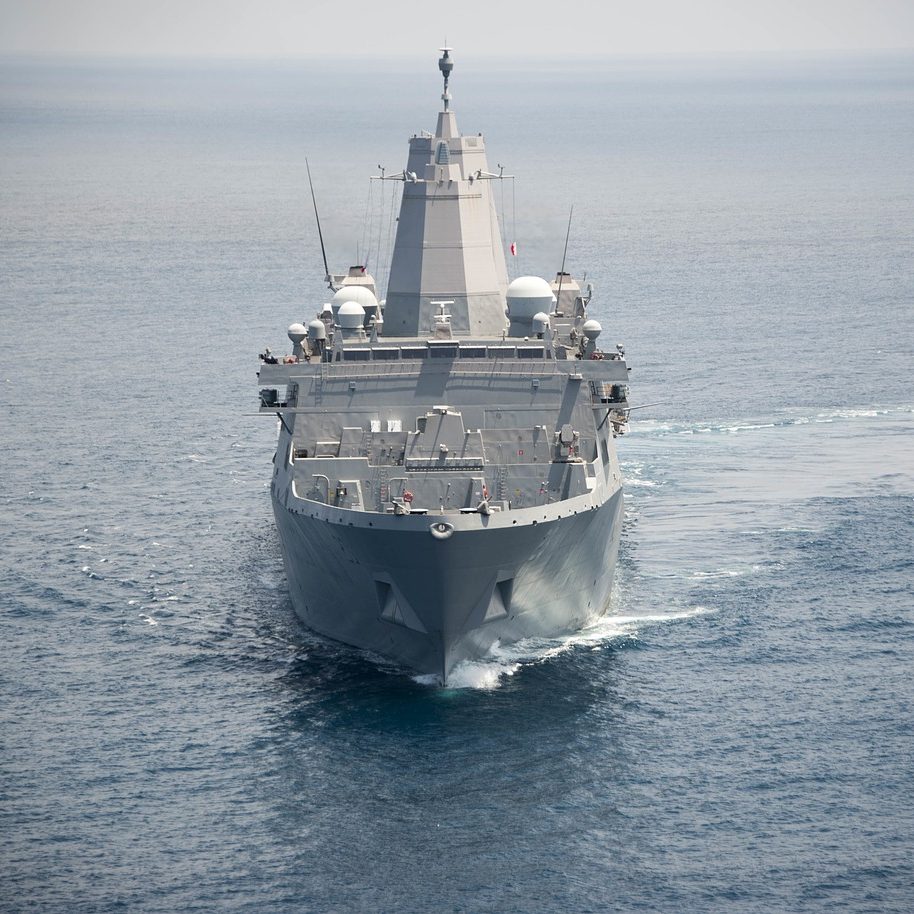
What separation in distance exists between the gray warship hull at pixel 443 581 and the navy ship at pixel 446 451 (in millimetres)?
41

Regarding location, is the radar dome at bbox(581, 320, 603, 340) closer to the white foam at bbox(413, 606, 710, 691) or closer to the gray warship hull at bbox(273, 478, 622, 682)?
the gray warship hull at bbox(273, 478, 622, 682)

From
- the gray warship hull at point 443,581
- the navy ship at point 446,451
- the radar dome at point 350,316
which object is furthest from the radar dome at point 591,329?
the radar dome at point 350,316

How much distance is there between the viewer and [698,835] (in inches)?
1072

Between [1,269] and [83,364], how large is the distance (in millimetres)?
24361

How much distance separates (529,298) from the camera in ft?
133

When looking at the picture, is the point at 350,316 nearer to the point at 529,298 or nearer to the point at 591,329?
the point at 529,298

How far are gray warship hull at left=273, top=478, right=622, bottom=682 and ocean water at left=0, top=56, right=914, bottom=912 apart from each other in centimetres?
66

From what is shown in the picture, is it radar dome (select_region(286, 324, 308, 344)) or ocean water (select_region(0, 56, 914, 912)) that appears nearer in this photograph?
ocean water (select_region(0, 56, 914, 912))

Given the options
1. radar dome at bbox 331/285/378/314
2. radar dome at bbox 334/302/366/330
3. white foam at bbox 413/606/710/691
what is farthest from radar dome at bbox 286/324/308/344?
white foam at bbox 413/606/710/691

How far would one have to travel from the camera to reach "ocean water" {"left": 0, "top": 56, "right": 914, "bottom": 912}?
26.5 metres

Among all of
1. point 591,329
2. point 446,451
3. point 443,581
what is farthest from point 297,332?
point 443,581

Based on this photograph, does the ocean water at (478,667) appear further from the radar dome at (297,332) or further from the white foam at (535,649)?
the radar dome at (297,332)

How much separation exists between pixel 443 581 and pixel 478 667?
2.35 metres

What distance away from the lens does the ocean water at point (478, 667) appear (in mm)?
26453
